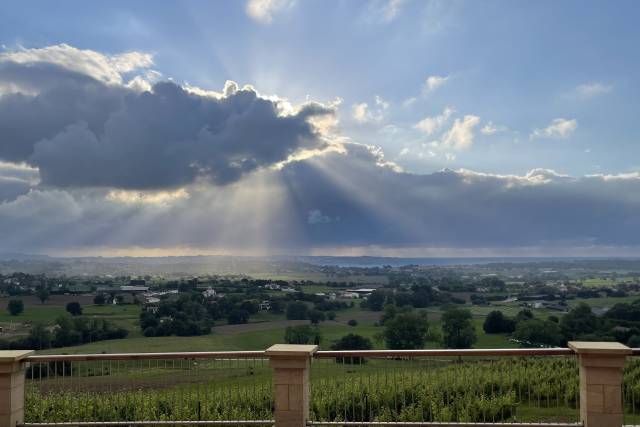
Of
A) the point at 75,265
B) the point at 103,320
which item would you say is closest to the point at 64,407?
the point at 103,320

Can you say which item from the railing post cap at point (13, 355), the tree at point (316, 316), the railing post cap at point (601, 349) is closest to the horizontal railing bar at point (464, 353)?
the railing post cap at point (601, 349)

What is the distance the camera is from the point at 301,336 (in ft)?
186

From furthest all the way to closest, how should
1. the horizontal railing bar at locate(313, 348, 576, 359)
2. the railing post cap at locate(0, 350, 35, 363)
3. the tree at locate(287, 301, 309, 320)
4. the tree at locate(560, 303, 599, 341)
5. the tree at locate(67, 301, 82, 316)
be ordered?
the tree at locate(287, 301, 309, 320) → the tree at locate(67, 301, 82, 316) → the tree at locate(560, 303, 599, 341) → the railing post cap at locate(0, 350, 35, 363) → the horizontal railing bar at locate(313, 348, 576, 359)

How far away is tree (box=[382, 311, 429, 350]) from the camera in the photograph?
60.9 m

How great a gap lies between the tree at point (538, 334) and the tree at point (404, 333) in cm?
1025

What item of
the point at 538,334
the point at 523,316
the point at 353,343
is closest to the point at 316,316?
the point at 353,343

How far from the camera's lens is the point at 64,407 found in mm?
11594

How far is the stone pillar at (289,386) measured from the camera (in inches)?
324

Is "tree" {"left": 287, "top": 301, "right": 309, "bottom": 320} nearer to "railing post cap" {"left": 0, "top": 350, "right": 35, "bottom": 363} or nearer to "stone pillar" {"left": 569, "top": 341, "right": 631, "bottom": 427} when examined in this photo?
"railing post cap" {"left": 0, "top": 350, "right": 35, "bottom": 363}

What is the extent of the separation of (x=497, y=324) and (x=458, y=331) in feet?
26.1

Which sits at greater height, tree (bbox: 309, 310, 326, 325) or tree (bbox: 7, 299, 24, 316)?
tree (bbox: 7, 299, 24, 316)

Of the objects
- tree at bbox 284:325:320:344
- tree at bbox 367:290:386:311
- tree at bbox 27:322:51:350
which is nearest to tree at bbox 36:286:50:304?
tree at bbox 27:322:51:350

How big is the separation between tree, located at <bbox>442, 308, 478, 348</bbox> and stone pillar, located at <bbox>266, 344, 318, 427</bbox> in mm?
56015

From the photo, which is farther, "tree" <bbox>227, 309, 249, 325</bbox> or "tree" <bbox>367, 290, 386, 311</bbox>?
"tree" <bbox>367, 290, 386, 311</bbox>
